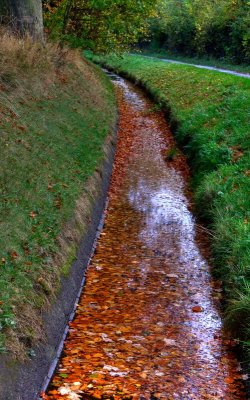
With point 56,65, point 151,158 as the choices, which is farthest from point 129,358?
point 56,65

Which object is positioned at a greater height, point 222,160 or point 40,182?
point 40,182

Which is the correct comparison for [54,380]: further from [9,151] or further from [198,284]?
[9,151]

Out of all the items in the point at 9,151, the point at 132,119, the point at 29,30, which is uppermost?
the point at 29,30

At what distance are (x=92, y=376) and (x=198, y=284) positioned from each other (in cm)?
305

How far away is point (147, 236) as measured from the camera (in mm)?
10219

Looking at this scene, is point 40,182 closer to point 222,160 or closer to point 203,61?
point 222,160

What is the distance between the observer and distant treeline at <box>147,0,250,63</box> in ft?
124

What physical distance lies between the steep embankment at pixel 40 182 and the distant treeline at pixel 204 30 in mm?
20900

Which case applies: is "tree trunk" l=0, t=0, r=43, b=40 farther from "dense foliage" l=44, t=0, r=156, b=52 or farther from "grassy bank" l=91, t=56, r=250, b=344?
"grassy bank" l=91, t=56, r=250, b=344

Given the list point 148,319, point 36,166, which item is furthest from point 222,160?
point 148,319

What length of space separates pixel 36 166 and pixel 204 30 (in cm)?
4022

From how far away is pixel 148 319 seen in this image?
7.16 metres

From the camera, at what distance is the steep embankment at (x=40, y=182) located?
5.94 meters

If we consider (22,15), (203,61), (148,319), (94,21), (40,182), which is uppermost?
(22,15)
